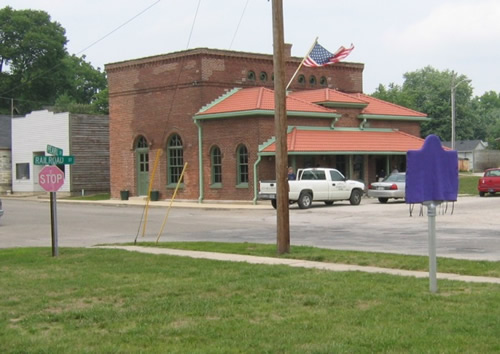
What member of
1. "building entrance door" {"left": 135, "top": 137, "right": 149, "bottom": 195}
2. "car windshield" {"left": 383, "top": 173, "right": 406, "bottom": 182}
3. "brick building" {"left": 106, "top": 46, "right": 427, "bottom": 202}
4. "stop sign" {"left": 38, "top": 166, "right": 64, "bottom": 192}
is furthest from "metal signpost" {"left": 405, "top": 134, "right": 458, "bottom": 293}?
"building entrance door" {"left": 135, "top": 137, "right": 149, "bottom": 195}

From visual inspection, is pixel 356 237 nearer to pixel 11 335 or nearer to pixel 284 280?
pixel 284 280

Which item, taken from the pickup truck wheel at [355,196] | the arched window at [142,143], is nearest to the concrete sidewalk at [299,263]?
the pickup truck wheel at [355,196]

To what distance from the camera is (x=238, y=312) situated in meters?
9.14

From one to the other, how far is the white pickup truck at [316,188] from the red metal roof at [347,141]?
3465mm

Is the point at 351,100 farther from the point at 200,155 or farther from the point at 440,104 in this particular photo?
the point at 440,104

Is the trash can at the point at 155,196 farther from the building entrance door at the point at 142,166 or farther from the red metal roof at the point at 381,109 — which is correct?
the red metal roof at the point at 381,109

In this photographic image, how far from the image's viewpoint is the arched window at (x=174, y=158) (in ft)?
146

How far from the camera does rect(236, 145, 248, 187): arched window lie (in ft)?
133

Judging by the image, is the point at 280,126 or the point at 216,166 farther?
the point at 216,166

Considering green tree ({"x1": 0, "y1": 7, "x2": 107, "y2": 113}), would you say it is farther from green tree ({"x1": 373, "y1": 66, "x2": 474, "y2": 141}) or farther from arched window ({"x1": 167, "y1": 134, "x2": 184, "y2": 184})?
arched window ({"x1": 167, "y1": 134, "x2": 184, "y2": 184})

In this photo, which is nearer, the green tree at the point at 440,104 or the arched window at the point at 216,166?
the arched window at the point at 216,166

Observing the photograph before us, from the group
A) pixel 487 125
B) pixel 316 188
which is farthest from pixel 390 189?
pixel 487 125

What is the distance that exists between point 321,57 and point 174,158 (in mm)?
11044

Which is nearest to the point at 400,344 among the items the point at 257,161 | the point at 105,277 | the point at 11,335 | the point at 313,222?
the point at 11,335
